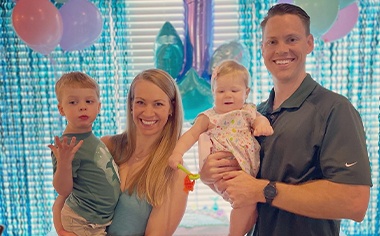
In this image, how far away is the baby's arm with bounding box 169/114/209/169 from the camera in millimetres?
1515

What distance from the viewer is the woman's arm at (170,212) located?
1591mm

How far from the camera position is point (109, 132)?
10.7ft

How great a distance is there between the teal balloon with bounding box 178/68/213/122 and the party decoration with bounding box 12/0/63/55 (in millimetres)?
932

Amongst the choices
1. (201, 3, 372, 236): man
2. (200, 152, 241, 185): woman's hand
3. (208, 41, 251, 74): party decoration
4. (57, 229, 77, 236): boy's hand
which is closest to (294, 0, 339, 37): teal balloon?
(208, 41, 251, 74): party decoration

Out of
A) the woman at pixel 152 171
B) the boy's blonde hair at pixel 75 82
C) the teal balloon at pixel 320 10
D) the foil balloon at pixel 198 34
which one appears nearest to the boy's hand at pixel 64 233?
the woman at pixel 152 171

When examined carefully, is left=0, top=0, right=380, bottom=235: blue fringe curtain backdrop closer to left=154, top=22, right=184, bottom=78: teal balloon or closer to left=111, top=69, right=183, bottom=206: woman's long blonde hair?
left=154, top=22, right=184, bottom=78: teal balloon

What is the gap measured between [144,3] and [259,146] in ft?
7.12

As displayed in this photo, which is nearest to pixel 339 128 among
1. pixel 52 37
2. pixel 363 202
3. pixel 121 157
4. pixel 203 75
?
pixel 363 202

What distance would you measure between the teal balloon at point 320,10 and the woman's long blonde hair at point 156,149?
1183mm

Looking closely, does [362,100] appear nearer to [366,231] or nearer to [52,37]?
[366,231]

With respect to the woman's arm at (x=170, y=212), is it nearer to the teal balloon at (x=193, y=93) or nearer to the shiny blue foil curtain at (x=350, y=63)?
the teal balloon at (x=193, y=93)

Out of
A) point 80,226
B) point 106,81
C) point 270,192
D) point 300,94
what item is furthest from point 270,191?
point 106,81

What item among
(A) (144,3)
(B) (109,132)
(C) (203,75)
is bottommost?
(B) (109,132)

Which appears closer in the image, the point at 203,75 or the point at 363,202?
the point at 363,202
